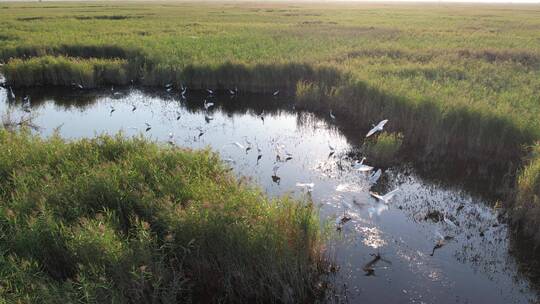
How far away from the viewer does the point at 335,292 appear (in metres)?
5.65

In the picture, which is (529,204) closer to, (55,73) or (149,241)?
(149,241)

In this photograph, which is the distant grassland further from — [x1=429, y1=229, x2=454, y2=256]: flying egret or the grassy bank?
the grassy bank

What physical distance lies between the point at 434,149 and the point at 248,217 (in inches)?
258

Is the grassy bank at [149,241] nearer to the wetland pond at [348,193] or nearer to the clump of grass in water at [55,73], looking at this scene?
the wetland pond at [348,193]

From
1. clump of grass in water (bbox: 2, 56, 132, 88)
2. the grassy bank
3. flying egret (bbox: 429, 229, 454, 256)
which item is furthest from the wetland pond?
clump of grass in water (bbox: 2, 56, 132, 88)

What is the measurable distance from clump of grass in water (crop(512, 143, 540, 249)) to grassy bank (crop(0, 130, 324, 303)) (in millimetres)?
3662

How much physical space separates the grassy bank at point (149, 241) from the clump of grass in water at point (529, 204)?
3.66m

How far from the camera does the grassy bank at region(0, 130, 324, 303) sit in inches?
187

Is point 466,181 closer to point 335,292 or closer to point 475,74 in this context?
point 335,292

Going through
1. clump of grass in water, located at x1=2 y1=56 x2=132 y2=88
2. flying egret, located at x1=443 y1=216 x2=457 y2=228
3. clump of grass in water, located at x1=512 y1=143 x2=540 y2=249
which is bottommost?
flying egret, located at x1=443 y1=216 x2=457 y2=228

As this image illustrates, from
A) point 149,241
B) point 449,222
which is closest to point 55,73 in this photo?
point 149,241

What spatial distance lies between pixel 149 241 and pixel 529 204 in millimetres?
6134

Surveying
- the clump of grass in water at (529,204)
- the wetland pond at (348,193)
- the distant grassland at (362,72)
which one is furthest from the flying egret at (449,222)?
the distant grassland at (362,72)

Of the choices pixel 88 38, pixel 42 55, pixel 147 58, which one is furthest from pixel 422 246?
pixel 88 38
